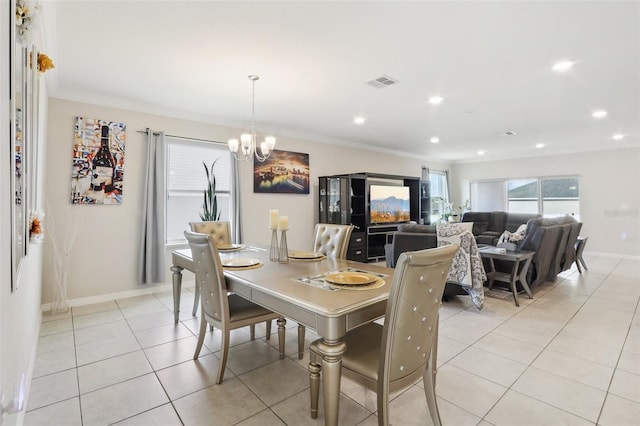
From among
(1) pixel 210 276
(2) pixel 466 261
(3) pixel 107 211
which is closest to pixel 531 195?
(2) pixel 466 261

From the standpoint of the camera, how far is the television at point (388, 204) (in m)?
6.55

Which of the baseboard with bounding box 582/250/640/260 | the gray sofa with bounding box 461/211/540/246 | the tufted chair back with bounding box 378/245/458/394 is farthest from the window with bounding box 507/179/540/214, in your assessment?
the tufted chair back with bounding box 378/245/458/394

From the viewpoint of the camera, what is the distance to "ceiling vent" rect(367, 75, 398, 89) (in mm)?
3251

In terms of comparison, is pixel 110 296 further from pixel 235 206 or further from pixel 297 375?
pixel 297 375

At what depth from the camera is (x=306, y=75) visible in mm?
3186

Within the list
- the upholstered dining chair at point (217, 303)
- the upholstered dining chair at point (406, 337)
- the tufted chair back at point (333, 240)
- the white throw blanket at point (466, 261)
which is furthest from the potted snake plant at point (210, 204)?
the upholstered dining chair at point (406, 337)

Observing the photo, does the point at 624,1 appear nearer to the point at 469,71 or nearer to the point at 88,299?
the point at 469,71

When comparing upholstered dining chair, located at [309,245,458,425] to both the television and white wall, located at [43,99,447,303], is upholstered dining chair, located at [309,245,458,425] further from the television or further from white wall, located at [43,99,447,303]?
the television

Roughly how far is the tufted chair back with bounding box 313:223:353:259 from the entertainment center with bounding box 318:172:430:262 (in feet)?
7.85

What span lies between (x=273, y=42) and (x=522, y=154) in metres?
7.87

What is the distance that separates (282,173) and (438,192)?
5.70 m

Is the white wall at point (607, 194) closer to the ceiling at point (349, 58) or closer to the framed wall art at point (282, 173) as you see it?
the ceiling at point (349, 58)

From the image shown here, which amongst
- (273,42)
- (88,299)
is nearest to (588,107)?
(273,42)

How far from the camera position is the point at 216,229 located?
11.9 ft
